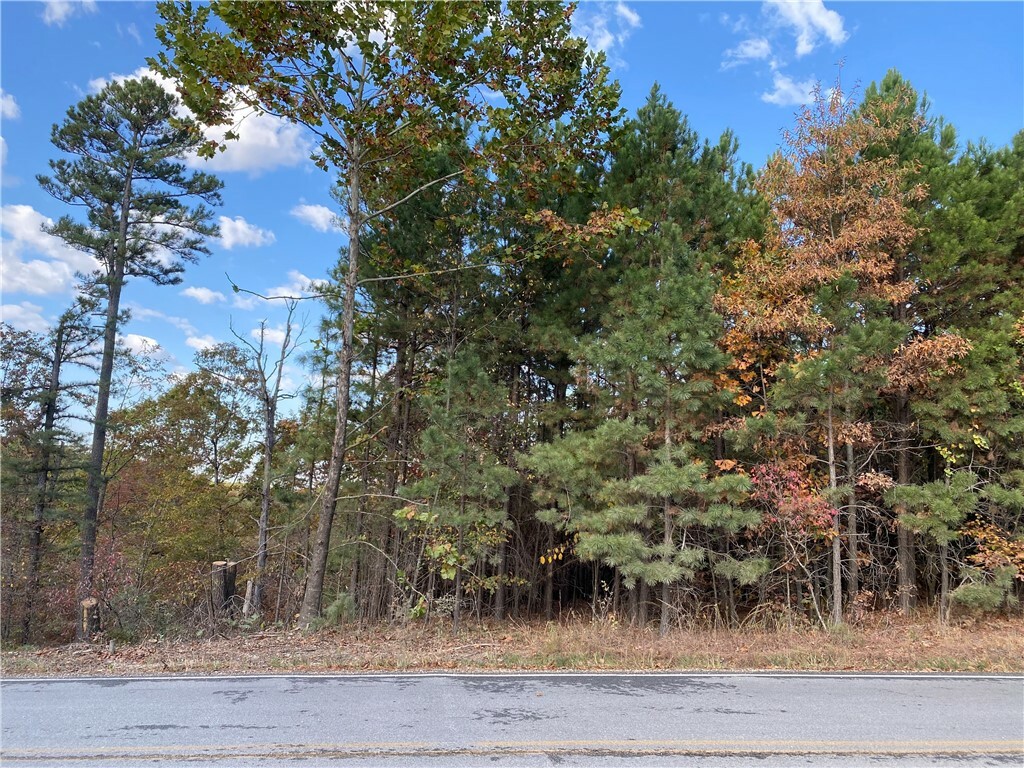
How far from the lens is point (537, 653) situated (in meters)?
7.43

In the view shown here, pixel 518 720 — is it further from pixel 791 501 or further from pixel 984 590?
pixel 984 590

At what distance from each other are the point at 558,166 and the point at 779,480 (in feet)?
23.2

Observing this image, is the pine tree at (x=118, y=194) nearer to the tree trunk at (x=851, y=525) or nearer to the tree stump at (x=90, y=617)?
the tree stump at (x=90, y=617)

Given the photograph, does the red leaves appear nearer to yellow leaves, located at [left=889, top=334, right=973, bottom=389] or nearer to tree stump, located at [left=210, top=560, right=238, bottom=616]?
yellow leaves, located at [left=889, top=334, right=973, bottom=389]

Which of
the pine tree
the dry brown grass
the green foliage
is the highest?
the pine tree

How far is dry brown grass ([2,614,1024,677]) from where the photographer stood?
688 cm

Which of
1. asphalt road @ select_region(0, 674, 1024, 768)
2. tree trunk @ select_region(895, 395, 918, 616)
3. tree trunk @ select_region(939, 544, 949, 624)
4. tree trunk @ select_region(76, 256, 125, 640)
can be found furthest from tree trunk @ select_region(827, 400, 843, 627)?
tree trunk @ select_region(76, 256, 125, 640)

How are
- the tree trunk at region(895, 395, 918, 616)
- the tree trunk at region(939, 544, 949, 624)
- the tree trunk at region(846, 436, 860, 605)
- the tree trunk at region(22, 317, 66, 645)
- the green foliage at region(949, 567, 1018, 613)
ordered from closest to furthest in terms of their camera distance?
the green foliage at region(949, 567, 1018, 613)
the tree trunk at region(846, 436, 860, 605)
the tree trunk at region(939, 544, 949, 624)
the tree trunk at region(895, 395, 918, 616)
the tree trunk at region(22, 317, 66, 645)

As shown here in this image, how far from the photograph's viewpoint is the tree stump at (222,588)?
31.6 feet

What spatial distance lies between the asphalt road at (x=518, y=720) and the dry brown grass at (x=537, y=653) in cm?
57

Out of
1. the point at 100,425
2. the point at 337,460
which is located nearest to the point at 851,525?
the point at 337,460

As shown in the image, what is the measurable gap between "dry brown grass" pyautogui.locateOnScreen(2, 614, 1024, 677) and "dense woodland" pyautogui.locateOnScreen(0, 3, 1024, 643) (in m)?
1.08

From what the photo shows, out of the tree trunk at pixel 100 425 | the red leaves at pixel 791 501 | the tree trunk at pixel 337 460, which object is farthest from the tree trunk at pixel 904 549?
the tree trunk at pixel 100 425

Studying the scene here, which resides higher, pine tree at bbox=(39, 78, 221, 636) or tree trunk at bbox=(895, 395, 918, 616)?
pine tree at bbox=(39, 78, 221, 636)
